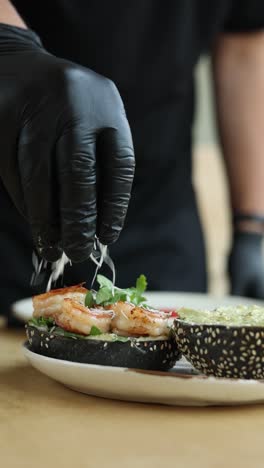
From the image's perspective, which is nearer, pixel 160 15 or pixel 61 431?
pixel 61 431

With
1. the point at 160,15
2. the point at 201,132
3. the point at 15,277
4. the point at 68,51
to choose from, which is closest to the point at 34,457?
the point at 15,277

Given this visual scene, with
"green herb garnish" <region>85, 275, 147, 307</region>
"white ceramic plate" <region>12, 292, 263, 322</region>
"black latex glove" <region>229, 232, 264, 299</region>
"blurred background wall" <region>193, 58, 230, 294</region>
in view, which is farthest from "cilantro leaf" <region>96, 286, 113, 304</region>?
"blurred background wall" <region>193, 58, 230, 294</region>

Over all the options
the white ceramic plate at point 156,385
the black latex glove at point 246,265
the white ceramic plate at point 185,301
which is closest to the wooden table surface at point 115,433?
the white ceramic plate at point 156,385

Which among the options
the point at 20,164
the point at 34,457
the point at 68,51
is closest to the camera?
the point at 34,457

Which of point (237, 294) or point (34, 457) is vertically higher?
point (34, 457)

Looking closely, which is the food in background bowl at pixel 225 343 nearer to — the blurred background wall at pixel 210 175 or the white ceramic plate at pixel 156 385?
the white ceramic plate at pixel 156 385

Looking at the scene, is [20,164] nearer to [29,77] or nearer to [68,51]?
[29,77]

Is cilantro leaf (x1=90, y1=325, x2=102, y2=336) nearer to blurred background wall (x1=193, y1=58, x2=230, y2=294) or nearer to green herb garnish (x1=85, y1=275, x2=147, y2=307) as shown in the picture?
green herb garnish (x1=85, y1=275, x2=147, y2=307)
